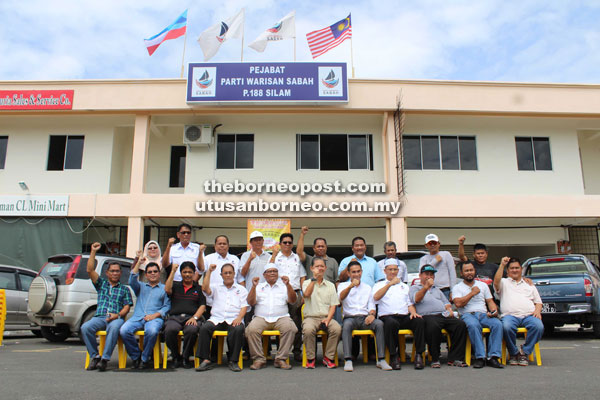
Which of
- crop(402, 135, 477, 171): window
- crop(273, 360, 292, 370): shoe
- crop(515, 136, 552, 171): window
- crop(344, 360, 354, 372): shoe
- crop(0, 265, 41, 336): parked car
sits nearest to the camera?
crop(344, 360, 354, 372): shoe

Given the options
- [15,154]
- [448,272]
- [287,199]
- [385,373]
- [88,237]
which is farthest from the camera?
[88,237]

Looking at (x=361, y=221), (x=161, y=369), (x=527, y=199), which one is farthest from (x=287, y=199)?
(x=161, y=369)

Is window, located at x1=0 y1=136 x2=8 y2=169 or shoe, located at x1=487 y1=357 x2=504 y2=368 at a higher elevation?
window, located at x1=0 y1=136 x2=8 y2=169

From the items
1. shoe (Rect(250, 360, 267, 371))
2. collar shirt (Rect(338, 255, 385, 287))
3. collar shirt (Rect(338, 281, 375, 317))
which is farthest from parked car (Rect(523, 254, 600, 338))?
shoe (Rect(250, 360, 267, 371))

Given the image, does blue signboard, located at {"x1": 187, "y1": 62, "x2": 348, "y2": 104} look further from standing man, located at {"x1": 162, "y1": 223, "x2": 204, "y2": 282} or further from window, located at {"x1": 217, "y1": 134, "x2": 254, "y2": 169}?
standing man, located at {"x1": 162, "y1": 223, "x2": 204, "y2": 282}

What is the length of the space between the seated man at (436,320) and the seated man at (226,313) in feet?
7.99

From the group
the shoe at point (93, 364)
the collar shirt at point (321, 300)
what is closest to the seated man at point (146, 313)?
the shoe at point (93, 364)

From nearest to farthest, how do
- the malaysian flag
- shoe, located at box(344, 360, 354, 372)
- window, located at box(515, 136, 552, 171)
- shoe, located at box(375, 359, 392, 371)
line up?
shoe, located at box(344, 360, 354, 372) → shoe, located at box(375, 359, 392, 371) → the malaysian flag → window, located at box(515, 136, 552, 171)

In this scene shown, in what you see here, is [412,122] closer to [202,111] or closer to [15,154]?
[202,111]

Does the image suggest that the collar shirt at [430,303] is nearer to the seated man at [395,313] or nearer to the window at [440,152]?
the seated man at [395,313]

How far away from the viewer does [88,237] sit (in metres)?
17.7

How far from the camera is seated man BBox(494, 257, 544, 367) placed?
21.5ft

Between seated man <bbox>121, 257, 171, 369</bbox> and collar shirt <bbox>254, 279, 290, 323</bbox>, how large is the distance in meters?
1.27

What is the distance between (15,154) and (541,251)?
63.5 ft
